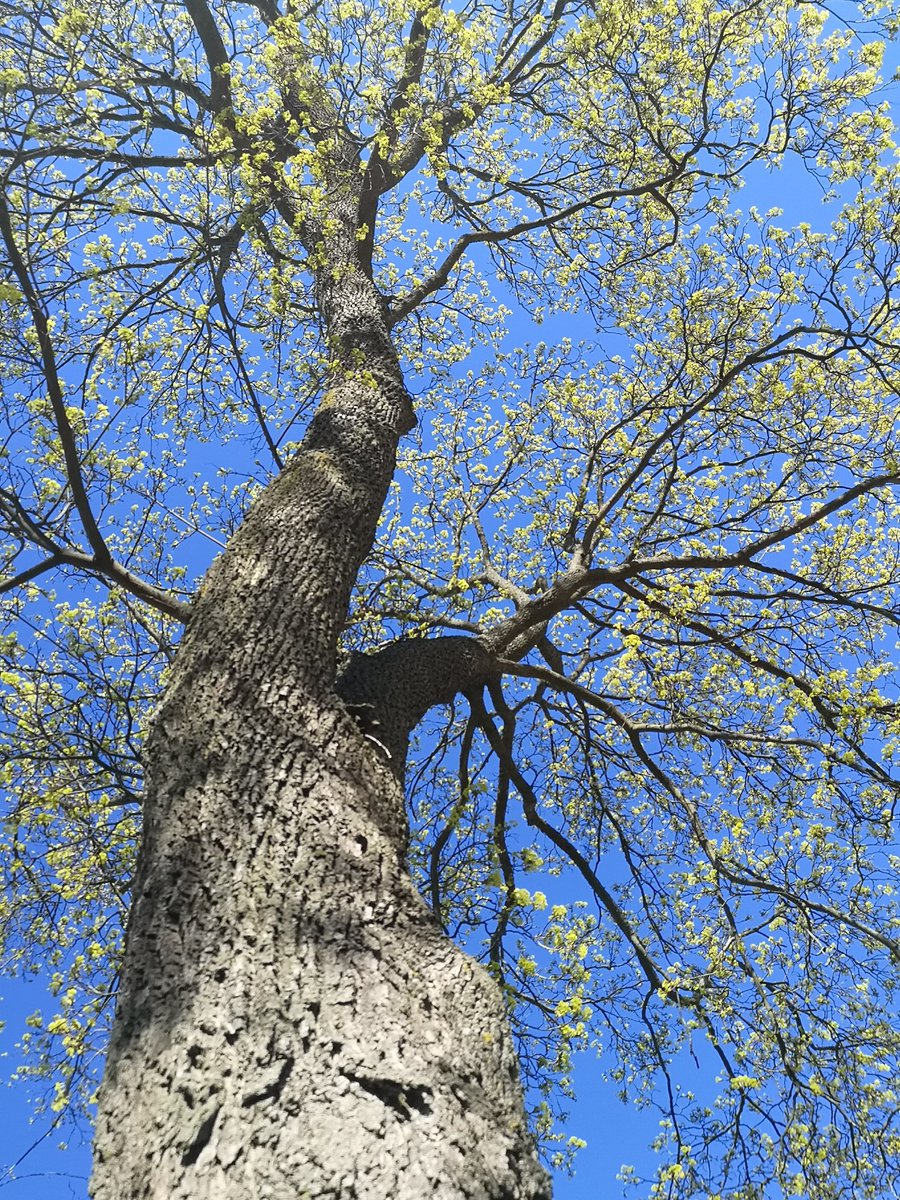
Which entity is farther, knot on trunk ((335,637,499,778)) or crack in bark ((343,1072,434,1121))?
knot on trunk ((335,637,499,778))

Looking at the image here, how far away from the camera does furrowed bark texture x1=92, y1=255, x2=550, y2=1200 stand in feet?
4.91

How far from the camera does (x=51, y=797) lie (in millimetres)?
4836

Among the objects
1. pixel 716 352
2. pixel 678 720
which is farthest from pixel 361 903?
pixel 716 352

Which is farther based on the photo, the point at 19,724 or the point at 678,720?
the point at 678,720

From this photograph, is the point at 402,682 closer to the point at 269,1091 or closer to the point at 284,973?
the point at 284,973

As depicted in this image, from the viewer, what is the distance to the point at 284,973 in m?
1.83

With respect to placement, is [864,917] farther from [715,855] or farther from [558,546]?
[558,546]

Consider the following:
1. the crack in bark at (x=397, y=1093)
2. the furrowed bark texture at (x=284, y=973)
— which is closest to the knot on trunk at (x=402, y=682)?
the furrowed bark texture at (x=284, y=973)

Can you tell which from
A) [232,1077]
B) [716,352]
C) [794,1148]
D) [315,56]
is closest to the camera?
[232,1077]

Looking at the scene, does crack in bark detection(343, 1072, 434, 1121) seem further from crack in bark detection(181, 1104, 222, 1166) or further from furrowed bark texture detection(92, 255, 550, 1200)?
crack in bark detection(181, 1104, 222, 1166)

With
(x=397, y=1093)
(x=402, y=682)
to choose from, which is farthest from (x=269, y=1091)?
(x=402, y=682)

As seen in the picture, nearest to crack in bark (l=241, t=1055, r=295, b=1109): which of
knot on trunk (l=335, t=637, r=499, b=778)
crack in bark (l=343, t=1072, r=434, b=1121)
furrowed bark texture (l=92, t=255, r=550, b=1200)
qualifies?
furrowed bark texture (l=92, t=255, r=550, b=1200)

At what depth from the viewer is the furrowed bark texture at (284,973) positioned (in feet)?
4.91

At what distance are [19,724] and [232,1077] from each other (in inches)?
172
